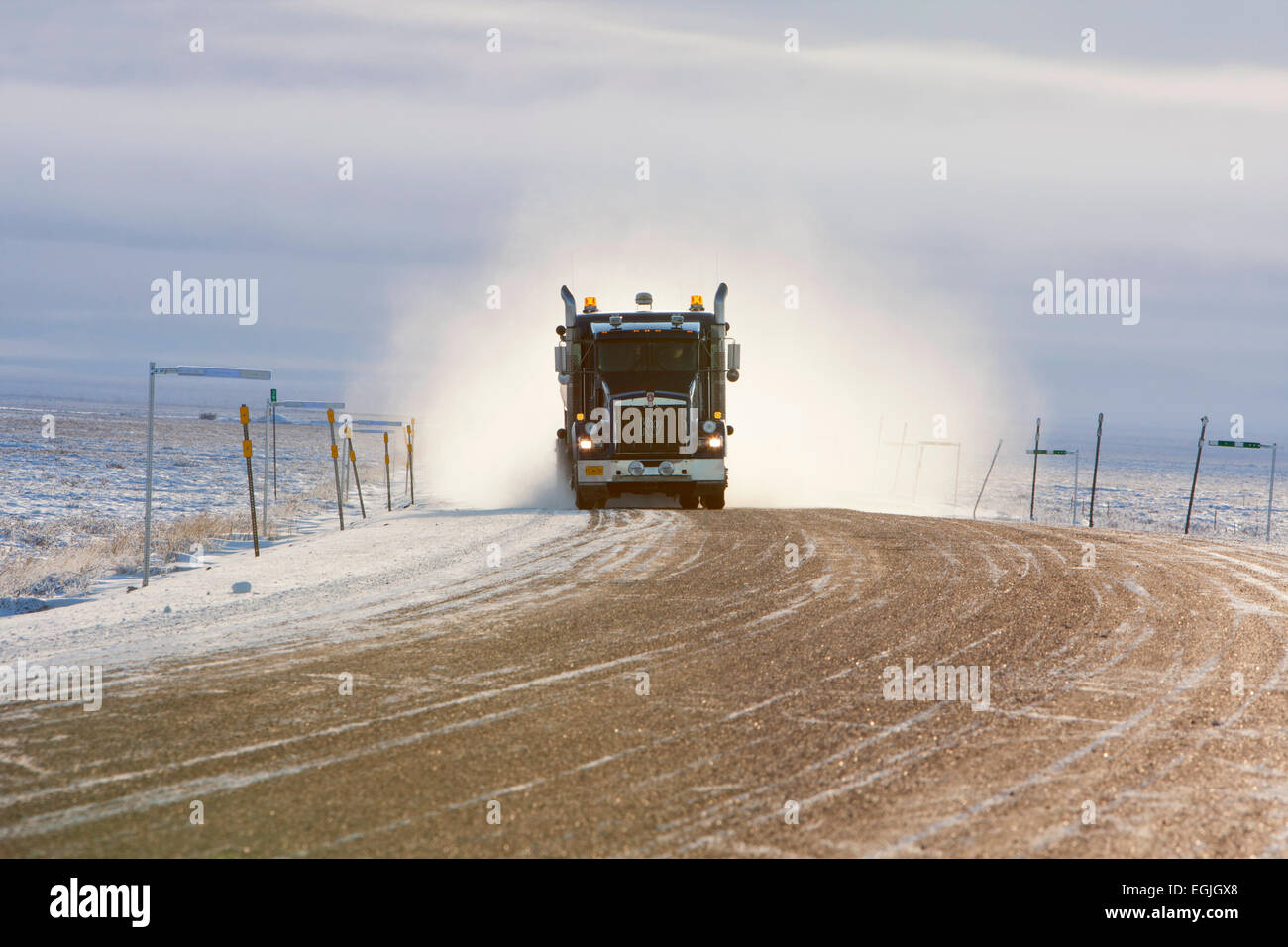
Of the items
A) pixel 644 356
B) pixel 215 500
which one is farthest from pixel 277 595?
pixel 215 500

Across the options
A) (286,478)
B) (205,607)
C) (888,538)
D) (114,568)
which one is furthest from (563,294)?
(286,478)

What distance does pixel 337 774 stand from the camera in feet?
18.2

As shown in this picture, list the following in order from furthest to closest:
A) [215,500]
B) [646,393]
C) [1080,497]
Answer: [1080,497] → [215,500] → [646,393]

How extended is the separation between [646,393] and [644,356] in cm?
78

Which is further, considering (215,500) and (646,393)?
(215,500)

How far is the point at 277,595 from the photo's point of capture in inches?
463

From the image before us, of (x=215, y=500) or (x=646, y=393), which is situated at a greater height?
(x=646, y=393)

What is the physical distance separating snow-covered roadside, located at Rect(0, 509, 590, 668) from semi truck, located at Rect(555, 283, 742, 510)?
332 cm

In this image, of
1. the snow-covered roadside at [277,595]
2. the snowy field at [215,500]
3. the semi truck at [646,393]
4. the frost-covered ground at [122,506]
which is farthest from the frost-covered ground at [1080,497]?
the frost-covered ground at [122,506]

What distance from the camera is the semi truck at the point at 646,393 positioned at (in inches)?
848

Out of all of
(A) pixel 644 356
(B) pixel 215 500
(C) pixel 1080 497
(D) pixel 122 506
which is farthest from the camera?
(C) pixel 1080 497

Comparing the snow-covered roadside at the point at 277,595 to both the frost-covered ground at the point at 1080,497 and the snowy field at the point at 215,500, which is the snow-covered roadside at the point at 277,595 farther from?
the frost-covered ground at the point at 1080,497

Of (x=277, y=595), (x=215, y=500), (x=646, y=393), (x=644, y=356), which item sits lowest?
(x=215, y=500)

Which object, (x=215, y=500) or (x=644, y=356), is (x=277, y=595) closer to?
(x=644, y=356)
